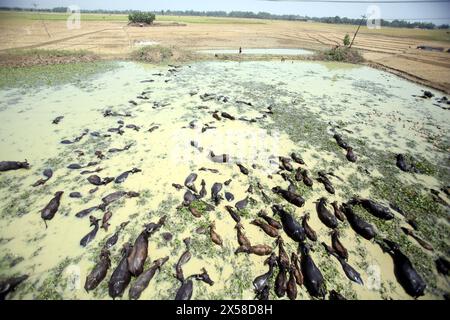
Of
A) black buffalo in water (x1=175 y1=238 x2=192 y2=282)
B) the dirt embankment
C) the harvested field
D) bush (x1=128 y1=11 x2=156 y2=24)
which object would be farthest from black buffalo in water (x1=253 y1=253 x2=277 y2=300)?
bush (x1=128 y1=11 x2=156 y2=24)

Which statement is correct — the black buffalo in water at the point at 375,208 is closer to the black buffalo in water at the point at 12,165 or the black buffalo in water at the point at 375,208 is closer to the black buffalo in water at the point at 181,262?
the black buffalo in water at the point at 181,262

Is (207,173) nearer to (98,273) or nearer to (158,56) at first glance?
(98,273)

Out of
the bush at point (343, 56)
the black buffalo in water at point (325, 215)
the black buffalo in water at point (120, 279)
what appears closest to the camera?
the black buffalo in water at point (120, 279)

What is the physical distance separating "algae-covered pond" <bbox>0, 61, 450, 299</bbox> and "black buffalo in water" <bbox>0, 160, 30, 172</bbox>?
0.76 ft

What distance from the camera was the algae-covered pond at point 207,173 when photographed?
6.27 metres

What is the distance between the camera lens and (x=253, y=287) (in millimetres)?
5949

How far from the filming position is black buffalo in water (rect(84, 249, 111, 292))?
5.65m

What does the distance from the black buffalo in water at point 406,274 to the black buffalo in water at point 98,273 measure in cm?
787

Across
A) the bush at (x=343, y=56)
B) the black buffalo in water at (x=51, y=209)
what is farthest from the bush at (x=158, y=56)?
the black buffalo in water at (x=51, y=209)

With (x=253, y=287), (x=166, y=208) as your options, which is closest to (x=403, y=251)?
(x=253, y=287)

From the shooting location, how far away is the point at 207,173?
9.96m

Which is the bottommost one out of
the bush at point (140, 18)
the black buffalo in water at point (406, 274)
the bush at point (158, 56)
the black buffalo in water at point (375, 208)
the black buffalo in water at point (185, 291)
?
the black buffalo in water at point (185, 291)

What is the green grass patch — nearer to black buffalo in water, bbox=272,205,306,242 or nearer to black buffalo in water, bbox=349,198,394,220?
black buffalo in water, bbox=272,205,306,242

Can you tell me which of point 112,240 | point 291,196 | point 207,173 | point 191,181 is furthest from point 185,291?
point 207,173
